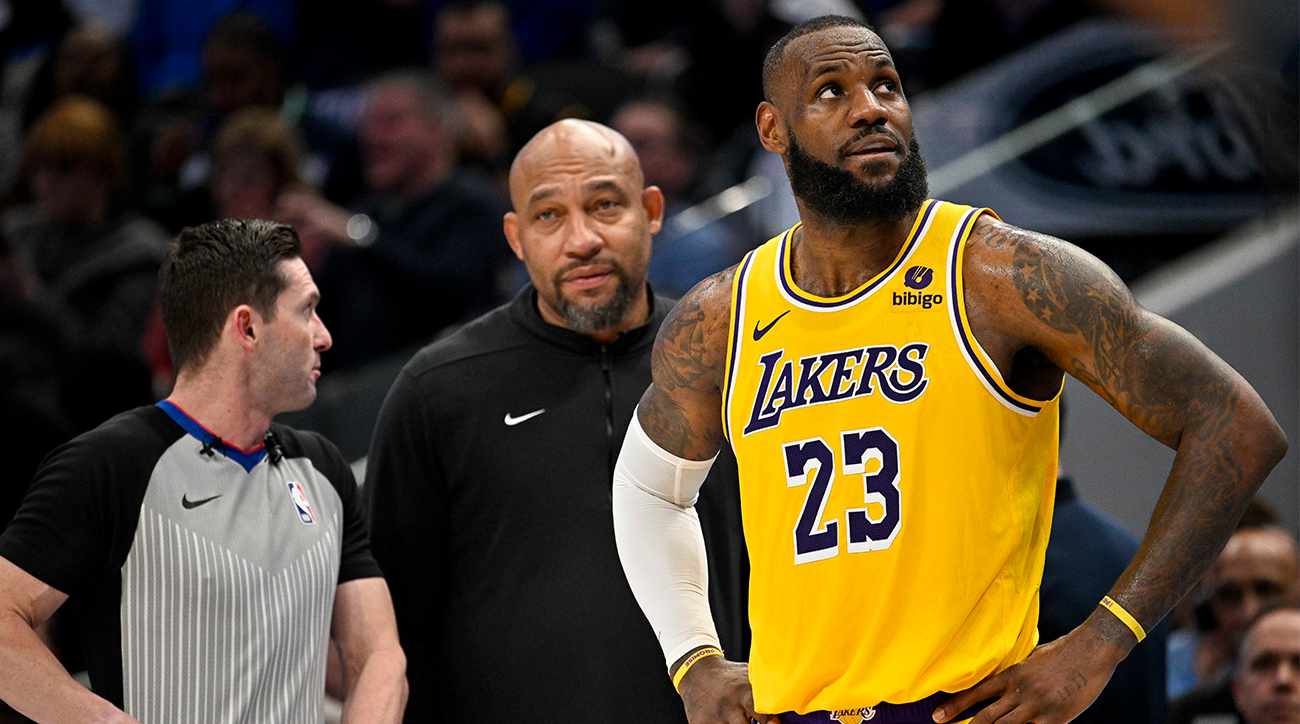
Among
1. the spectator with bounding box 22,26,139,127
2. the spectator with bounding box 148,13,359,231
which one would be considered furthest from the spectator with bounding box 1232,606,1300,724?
the spectator with bounding box 22,26,139,127

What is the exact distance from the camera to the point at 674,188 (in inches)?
240

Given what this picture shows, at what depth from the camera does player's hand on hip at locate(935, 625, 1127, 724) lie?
219cm

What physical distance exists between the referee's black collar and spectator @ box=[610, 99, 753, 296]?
5.92 feet

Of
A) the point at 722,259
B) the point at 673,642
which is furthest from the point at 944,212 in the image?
the point at 722,259

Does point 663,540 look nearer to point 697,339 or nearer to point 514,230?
point 697,339

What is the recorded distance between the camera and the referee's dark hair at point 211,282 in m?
2.80

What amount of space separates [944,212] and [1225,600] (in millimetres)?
3169

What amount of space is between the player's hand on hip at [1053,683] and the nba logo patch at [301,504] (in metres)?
1.32

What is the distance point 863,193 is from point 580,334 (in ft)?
3.50

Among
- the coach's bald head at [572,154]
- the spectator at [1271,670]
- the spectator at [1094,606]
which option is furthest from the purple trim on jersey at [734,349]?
the spectator at [1271,670]

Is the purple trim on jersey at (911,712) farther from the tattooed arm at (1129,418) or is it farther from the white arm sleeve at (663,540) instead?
the white arm sleeve at (663,540)

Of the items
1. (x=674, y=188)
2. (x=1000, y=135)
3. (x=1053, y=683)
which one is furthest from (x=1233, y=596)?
(x=1053, y=683)

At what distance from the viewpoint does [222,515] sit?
271 cm

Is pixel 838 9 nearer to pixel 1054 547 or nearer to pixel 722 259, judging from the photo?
pixel 722 259
